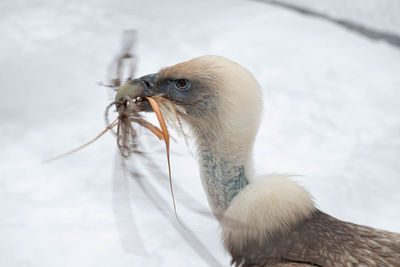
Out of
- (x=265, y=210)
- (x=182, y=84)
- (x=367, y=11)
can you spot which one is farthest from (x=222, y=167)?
(x=367, y=11)

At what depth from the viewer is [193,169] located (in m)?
3.10

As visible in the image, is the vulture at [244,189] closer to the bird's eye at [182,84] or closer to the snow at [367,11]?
the bird's eye at [182,84]

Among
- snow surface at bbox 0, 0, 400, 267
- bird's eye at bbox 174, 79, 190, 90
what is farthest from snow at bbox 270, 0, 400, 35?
bird's eye at bbox 174, 79, 190, 90

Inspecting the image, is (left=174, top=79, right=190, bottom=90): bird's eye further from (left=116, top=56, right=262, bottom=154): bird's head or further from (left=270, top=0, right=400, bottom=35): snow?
(left=270, top=0, right=400, bottom=35): snow

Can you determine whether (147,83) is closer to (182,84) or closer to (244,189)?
→ (182,84)

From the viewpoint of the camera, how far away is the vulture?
4.99ft

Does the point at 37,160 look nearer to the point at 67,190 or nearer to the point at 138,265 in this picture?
the point at 67,190

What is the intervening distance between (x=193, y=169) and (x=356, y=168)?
1.04m

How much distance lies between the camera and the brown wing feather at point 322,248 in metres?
1.48

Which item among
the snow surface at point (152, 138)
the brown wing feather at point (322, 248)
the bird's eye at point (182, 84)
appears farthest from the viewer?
the snow surface at point (152, 138)

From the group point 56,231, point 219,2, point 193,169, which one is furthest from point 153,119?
point 219,2

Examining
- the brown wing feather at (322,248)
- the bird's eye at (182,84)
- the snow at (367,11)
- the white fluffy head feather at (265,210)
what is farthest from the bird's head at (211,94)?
the snow at (367,11)

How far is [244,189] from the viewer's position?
64.5 inches

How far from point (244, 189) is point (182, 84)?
1.34ft
